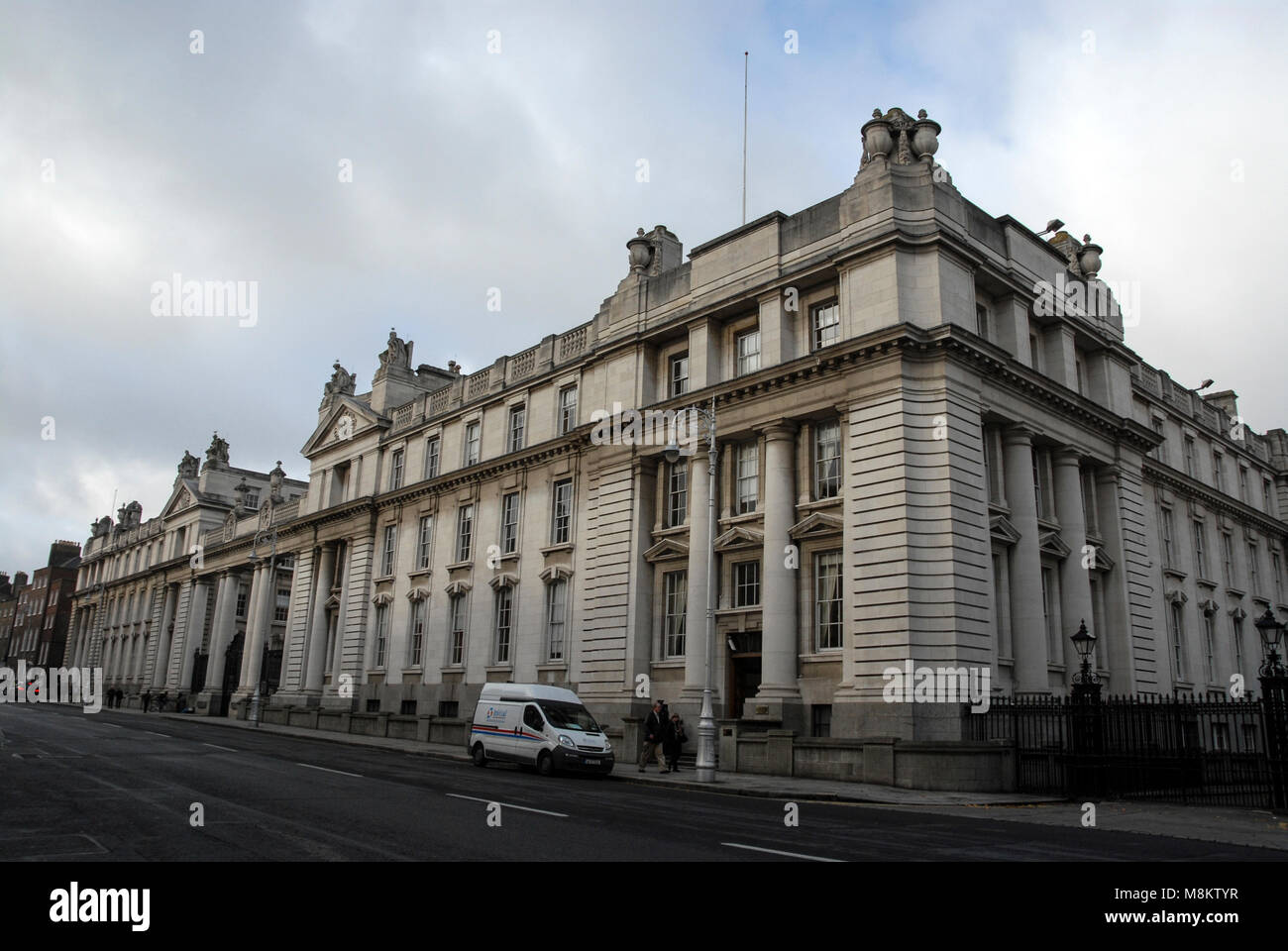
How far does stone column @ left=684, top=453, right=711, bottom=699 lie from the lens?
28.4 meters

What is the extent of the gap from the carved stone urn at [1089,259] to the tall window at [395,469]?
1290 inches

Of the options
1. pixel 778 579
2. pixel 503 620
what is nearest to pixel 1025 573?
pixel 778 579

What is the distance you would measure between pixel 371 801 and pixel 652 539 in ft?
61.0

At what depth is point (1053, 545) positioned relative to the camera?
2861 centimetres

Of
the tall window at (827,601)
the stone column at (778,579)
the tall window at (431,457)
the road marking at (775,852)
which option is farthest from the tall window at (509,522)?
the road marking at (775,852)

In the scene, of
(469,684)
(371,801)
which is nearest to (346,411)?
(469,684)

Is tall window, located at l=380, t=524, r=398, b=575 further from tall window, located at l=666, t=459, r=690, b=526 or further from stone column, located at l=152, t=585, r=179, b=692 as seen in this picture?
stone column, located at l=152, t=585, r=179, b=692

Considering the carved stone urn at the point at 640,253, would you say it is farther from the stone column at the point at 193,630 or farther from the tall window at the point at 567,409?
the stone column at the point at 193,630

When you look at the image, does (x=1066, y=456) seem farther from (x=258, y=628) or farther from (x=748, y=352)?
(x=258, y=628)

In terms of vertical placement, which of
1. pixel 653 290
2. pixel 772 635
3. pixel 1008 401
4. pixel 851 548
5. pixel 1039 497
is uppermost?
pixel 653 290

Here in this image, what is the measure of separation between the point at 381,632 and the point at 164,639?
3875 centimetres

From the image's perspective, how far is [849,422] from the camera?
2581cm

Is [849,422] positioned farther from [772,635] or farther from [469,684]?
[469,684]
